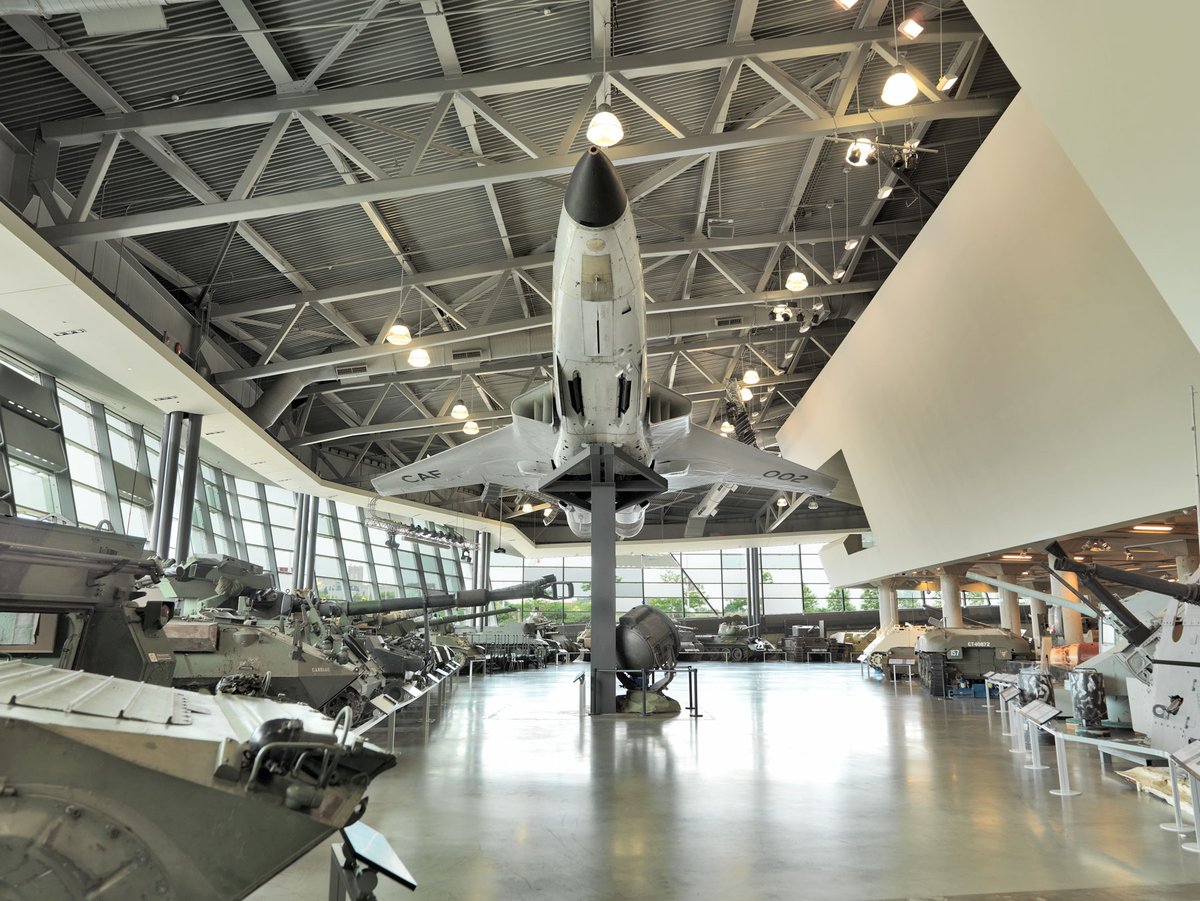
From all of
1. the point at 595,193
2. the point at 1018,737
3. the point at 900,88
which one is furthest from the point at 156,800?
the point at 1018,737

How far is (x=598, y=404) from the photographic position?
38.7 feet

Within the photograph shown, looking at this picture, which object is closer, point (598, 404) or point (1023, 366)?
point (1023, 366)

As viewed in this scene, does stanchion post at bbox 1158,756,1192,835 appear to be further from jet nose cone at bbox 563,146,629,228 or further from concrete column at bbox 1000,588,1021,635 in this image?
concrete column at bbox 1000,588,1021,635

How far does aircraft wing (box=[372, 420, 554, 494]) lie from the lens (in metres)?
15.6

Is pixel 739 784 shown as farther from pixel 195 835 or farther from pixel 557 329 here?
pixel 557 329

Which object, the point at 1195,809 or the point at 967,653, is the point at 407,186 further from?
the point at 967,653

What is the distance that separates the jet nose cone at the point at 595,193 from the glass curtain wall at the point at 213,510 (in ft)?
18.4

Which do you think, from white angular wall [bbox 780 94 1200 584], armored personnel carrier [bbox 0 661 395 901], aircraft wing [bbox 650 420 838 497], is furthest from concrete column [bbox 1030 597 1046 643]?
armored personnel carrier [bbox 0 661 395 901]

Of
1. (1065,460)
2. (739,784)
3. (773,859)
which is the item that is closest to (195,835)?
(773,859)

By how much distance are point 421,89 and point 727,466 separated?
10.1 meters

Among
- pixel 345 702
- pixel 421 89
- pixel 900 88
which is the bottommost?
pixel 345 702

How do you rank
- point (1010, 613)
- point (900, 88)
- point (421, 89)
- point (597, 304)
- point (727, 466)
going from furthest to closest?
1. point (1010, 613)
2. point (727, 466)
3. point (597, 304)
4. point (421, 89)
5. point (900, 88)

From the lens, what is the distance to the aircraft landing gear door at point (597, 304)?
941 centimetres

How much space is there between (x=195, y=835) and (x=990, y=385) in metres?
12.9
